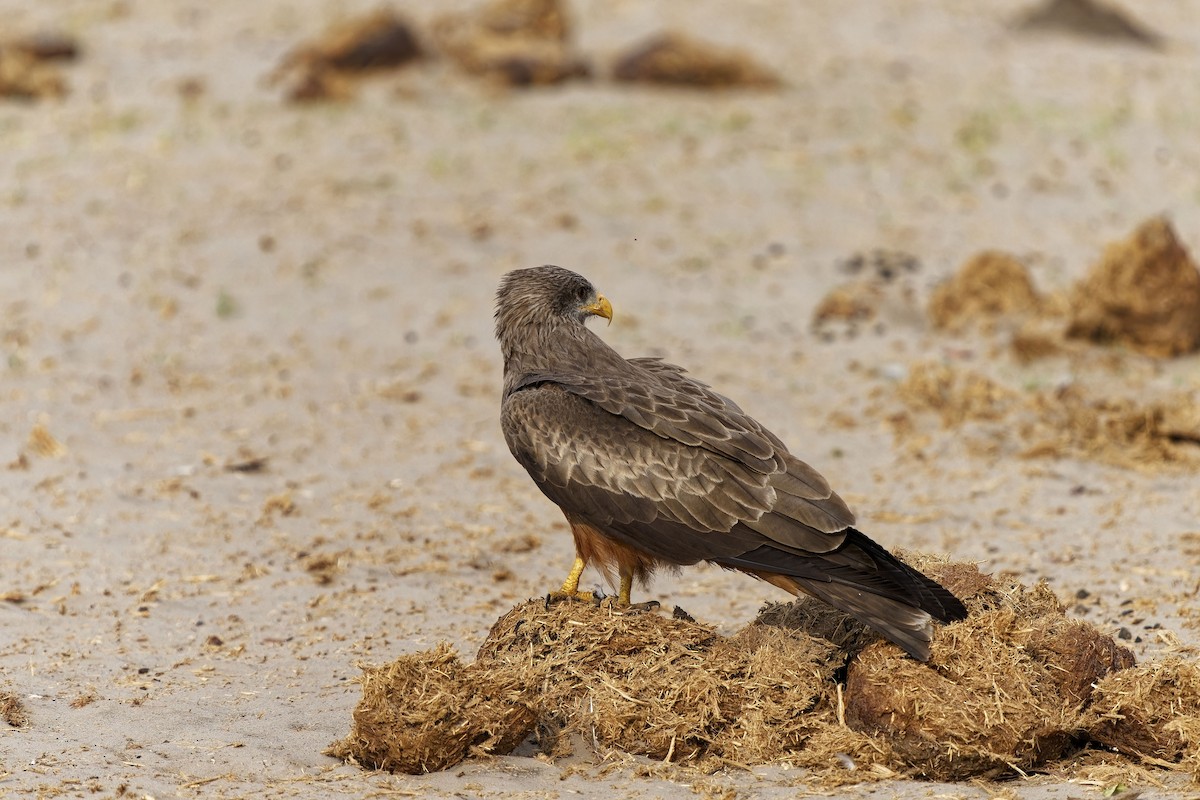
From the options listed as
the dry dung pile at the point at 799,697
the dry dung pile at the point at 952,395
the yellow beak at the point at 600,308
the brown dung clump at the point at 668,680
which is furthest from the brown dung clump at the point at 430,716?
the dry dung pile at the point at 952,395

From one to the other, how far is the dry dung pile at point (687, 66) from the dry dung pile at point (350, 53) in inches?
89.1

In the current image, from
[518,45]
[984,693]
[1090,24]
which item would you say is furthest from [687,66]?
[984,693]

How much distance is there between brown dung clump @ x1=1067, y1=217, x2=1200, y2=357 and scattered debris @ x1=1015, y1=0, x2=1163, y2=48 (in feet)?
23.4

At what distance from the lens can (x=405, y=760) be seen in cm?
526

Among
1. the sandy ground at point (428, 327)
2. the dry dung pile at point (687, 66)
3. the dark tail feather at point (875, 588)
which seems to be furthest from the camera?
the dry dung pile at point (687, 66)

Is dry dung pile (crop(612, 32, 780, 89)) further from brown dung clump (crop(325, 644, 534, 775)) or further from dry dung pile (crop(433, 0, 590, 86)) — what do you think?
brown dung clump (crop(325, 644, 534, 775))

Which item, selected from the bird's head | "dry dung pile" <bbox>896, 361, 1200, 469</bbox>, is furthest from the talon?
"dry dung pile" <bbox>896, 361, 1200, 469</bbox>

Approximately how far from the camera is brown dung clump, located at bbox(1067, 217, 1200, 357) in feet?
34.7

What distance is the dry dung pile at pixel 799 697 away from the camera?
5195 mm

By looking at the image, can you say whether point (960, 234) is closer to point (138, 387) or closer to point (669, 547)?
point (138, 387)

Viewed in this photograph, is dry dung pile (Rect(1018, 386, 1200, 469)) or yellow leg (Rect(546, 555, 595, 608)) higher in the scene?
dry dung pile (Rect(1018, 386, 1200, 469))

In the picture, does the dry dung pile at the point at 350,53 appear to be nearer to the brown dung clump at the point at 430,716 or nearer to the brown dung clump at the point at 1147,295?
the brown dung clump at the point at 1147,295

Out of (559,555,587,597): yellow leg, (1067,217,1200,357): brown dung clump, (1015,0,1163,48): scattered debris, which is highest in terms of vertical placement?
(1015,0,1163,48): scattered debris

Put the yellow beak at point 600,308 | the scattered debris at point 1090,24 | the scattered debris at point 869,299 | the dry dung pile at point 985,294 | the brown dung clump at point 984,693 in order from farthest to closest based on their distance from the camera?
the scattered debris at point 1090,24 < the scattered debris at point 869,299 < the dry dung pile at point 985,294 < the yellow beak at point 600,308 < the brown dung clump at point 984,693
